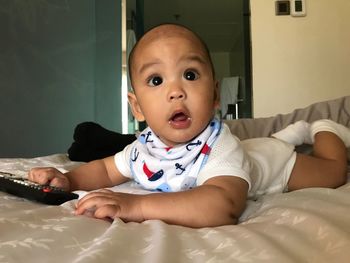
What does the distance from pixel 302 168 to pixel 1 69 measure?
2.45 metres

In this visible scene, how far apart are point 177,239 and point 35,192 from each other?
34 cm

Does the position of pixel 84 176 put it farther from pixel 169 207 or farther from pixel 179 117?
pixel 169 207

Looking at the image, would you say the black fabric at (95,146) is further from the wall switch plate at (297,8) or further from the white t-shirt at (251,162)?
the wall switch plate at (297,8)

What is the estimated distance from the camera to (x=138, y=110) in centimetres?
97

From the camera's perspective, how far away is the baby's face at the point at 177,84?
0.82m

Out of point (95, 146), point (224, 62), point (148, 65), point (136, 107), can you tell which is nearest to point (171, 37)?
point (148, 65)

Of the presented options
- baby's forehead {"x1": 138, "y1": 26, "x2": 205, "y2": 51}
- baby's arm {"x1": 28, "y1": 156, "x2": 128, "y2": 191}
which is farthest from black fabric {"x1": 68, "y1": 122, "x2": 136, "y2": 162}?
baby's forehead {"x1": 138, "y1": 26, "x2": 205, "y2": 51}

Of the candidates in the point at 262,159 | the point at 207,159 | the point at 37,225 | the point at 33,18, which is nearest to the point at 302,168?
the point at 262,159

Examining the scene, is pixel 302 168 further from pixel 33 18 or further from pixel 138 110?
pixel 33 18

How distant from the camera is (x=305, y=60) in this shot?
2.70 metres

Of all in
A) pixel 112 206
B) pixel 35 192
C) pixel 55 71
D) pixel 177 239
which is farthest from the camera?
pixel 55 71

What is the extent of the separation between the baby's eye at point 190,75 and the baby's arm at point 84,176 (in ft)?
1.02

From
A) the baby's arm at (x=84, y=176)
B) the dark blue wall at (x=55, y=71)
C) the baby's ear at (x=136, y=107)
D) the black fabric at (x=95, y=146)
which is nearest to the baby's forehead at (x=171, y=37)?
the baby's ear at (x=136, y=107)

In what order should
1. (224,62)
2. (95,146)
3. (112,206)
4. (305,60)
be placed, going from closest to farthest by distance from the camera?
(112,206) < (95,146) < (305,60) < (224,62)
